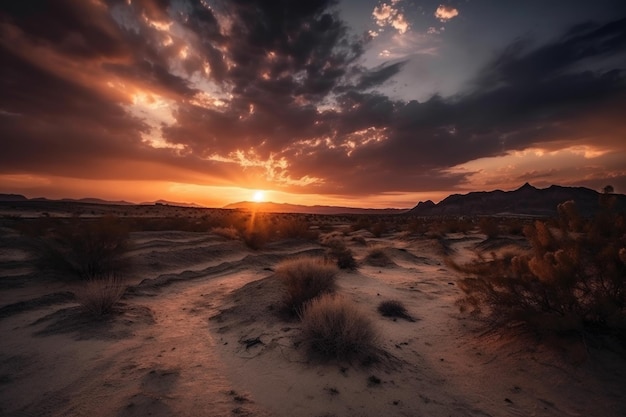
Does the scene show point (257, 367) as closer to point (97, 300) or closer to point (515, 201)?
point (97, 300)

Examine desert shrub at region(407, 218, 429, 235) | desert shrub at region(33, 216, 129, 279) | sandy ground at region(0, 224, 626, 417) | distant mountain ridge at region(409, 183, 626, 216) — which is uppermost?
distant mountain ridge at region(409, 183, 626, 216)

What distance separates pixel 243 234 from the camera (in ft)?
56.0

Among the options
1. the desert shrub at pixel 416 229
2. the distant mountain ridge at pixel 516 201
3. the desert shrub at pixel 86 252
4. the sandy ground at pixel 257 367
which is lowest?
the sandy ground at pixel 257 367

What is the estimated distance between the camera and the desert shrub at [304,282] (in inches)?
266

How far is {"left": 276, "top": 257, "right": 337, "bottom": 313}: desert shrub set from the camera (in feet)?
22.2

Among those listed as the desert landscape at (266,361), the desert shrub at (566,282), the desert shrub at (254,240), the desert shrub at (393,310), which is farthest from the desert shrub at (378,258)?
the desert shrub at (566,282)

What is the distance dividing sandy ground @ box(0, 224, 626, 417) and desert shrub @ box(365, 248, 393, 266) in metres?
5.09

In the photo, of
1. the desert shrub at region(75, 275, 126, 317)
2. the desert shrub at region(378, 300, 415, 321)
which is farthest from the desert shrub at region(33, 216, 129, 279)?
the desert shrub at region(378, 300, 415, 321)

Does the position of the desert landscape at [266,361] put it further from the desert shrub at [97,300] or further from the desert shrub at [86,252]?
the desert shrub at [86,252]

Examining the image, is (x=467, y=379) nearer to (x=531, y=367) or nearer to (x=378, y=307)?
(x=531, y=367)

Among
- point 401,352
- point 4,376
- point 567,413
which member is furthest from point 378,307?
point 4,376

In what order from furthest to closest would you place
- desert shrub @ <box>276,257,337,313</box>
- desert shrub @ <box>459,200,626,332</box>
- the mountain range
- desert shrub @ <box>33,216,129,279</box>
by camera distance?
1. the mountain range
2. desert shrub @ <box>33,216,129,279</box>
3. desert shrub @ <box>276,257,337,313</box>
4. desert shrub @ <box>459,200,626,332</box>

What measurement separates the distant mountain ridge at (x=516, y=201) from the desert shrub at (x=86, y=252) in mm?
116595

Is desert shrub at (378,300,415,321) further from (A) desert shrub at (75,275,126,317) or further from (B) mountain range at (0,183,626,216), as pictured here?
(B) mountain range at (0,183,626,216)
